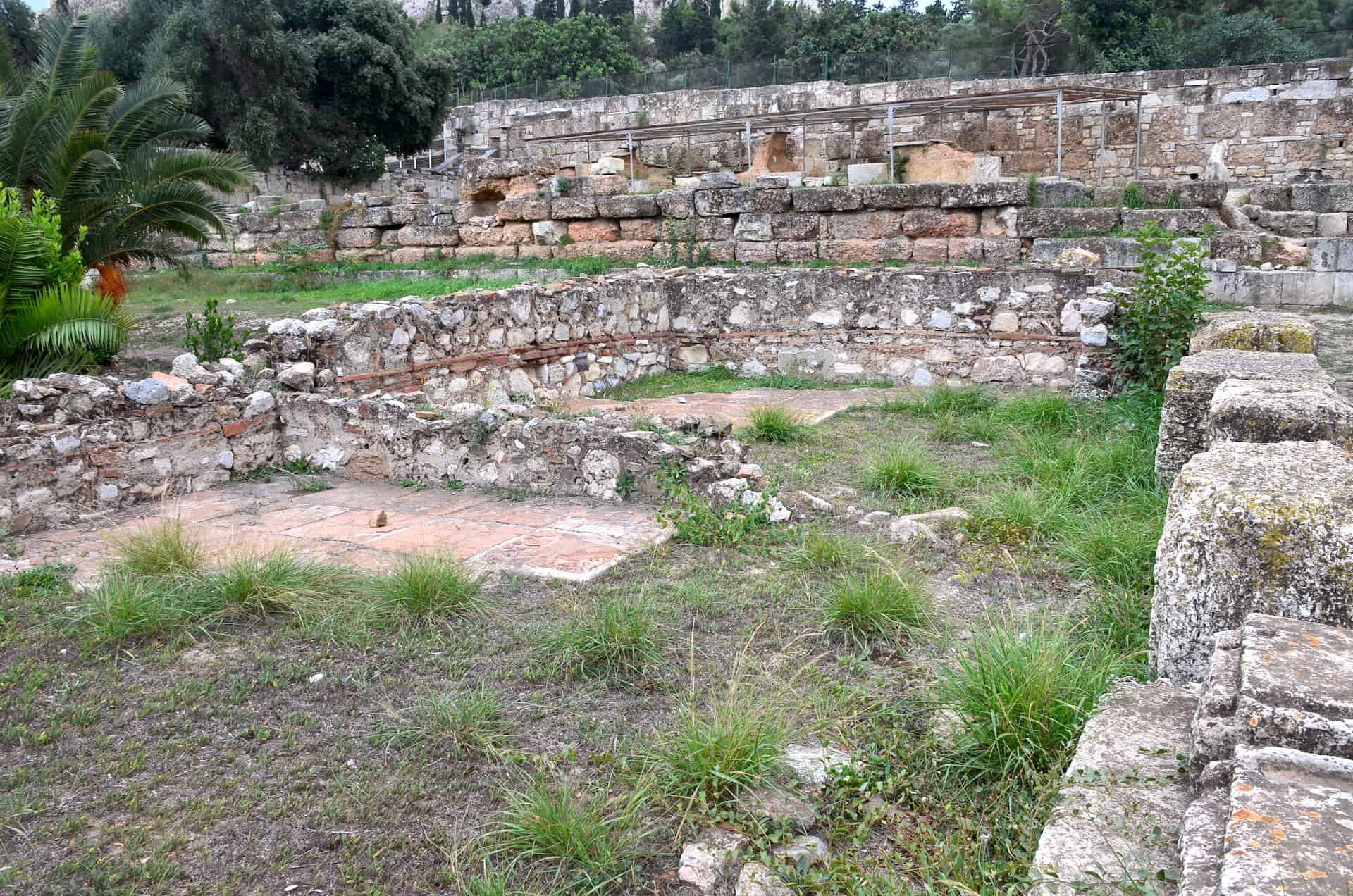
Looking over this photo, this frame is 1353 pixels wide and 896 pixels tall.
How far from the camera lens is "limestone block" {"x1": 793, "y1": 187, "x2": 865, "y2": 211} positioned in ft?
41.4

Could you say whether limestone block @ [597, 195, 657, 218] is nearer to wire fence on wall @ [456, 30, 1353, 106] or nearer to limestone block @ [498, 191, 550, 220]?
limestone block @ [498, 191, 550, 220]

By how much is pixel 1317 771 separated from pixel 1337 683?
0.29 meters

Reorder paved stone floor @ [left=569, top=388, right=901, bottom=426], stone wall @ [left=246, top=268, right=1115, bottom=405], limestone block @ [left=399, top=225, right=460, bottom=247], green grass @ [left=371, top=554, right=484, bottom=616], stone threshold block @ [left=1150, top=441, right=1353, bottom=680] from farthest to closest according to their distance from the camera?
limestone block @ [left=399, top=225, right=460, bottom=247]
paved stone floor @ [left=569, top=388, right=901, bottom=426]
stone wall @ [left=246, top=268, right=1115, bottom=405]
green grass @ [left=371, top=554, right=484, bottom=616]
stone threshold block @ [left=1150, top=441, right=1353, bottom=680]

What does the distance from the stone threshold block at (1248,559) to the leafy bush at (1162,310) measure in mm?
4469

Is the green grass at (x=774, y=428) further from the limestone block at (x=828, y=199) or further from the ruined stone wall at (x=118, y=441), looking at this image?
the limestone block at (x=828, y=199)

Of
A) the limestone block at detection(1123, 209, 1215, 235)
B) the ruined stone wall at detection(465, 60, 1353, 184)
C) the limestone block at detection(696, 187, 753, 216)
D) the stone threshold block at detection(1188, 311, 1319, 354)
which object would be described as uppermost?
the ruined stone wall at detection(465, 60, 1353, 184)

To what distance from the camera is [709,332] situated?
10656 mm

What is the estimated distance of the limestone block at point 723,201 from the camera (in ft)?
43.4

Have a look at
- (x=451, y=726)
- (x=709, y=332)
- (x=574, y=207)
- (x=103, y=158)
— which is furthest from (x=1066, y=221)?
(x=451, y=726)

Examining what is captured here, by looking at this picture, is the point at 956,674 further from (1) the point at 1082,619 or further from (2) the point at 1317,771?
(2) the point at 1317,771

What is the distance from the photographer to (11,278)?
6.60 meters

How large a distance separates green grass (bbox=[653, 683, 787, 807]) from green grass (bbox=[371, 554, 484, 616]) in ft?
4.30

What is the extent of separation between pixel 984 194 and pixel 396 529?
934 centimetres

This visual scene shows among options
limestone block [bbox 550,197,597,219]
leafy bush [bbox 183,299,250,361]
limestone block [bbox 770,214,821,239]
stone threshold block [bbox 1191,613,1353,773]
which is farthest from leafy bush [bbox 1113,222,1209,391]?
limestone block [bbox 550,197,597,219]
